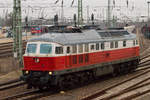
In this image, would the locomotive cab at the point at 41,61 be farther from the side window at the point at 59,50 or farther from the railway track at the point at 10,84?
the railway track at the point at 10,84

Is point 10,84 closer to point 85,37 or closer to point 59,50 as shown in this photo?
point 59,50

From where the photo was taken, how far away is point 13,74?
24.5 meters

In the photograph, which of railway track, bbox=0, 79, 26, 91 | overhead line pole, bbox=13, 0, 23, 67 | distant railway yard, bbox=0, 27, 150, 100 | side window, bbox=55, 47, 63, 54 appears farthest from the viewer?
overhead line pole, bbox=13, 0, 23, 67

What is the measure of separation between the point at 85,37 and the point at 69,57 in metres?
2.58

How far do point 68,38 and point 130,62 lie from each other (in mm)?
9410

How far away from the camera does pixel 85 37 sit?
19281 mm

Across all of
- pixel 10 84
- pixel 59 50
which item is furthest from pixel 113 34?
pixel 10 84

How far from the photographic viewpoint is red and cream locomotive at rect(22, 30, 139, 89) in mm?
16594

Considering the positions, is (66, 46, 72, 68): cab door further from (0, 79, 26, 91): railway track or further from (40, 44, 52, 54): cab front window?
(0, 79, 26, 91): railway track

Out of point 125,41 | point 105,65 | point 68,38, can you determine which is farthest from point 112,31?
point 68,38

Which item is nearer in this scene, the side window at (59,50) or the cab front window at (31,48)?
the side window at (59,50)

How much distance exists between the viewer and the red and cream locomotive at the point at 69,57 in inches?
653

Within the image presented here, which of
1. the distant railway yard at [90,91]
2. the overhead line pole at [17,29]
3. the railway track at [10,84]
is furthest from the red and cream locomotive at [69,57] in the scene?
the overhead line pole at [17,29]

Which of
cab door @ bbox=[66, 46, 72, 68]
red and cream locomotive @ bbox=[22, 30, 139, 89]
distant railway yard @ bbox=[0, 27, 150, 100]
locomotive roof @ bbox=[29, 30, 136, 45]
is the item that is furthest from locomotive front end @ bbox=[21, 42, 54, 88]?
cab door @ bbox=[66, 46, 72, 68]
